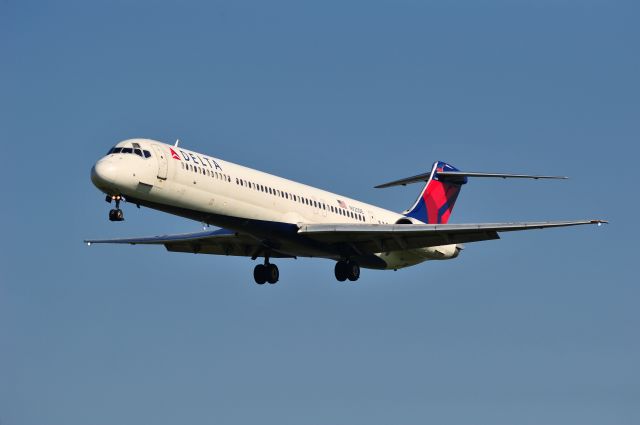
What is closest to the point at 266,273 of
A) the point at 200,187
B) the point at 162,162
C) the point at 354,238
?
the point at 354,238

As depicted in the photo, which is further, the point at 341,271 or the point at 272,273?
the point at 272,273

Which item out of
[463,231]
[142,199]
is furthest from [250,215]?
[463,231]

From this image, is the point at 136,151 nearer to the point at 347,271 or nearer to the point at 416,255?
the point at 347,271

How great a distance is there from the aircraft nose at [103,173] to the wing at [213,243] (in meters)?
6.69

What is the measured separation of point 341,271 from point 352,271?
39 cm

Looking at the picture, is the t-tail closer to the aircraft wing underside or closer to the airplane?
the airplane

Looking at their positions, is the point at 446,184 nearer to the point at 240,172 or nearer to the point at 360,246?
the point at 360,246

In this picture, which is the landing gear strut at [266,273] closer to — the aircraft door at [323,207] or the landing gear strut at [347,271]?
the landing gear strut at [347,271]

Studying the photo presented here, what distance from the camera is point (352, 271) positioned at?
4275 centimetres

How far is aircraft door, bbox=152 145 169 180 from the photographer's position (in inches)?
1471

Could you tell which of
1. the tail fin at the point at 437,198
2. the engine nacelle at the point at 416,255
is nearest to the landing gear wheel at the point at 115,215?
the engine nacelle at the point at 416,255

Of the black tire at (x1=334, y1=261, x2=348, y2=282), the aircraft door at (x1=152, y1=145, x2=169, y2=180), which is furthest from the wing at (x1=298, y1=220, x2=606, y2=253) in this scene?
the aircraft door at (x1=152, y1=145, x2=169, y2=180)

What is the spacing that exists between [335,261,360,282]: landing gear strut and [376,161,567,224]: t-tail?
231 inches

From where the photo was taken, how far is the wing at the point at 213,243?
42844 millimetres
